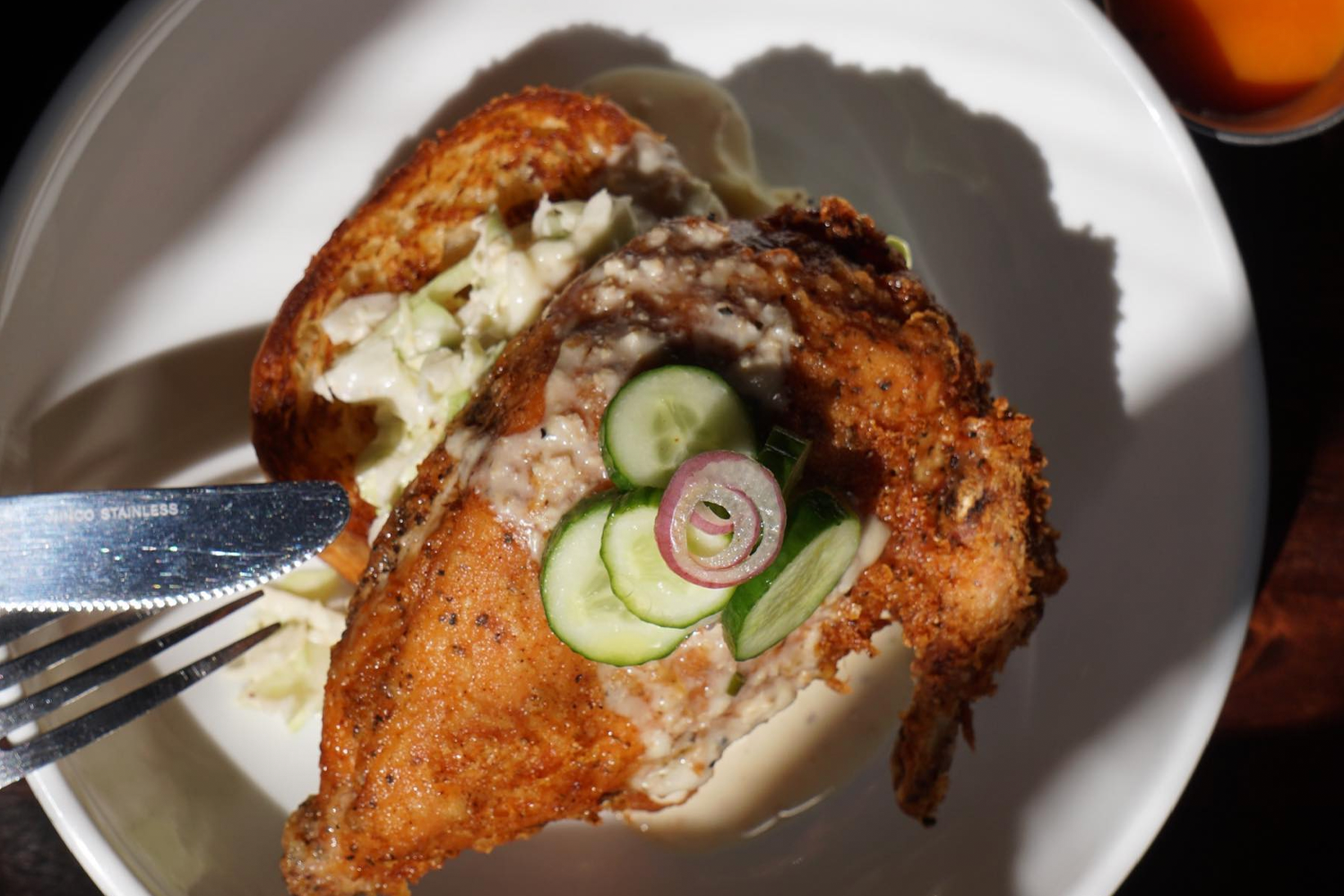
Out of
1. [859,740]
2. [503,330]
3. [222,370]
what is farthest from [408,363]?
[859,740]

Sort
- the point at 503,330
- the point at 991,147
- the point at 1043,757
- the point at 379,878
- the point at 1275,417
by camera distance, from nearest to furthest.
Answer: the point at 379,878
the point at 503,330
the point at 1043,757
the point at 991,147
the point at 1275,417

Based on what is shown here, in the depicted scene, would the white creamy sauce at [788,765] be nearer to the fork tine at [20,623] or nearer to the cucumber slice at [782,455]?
the cucumber slice at [782,455]

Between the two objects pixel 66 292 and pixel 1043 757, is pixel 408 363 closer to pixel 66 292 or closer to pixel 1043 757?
pixel 66 292

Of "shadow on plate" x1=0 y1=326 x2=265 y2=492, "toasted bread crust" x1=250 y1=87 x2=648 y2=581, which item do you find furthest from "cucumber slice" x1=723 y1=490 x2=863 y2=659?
"shadow on plate" x1=0 y1=326 x2=265 y2=492

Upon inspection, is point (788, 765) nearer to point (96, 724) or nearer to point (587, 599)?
point (587, 599)

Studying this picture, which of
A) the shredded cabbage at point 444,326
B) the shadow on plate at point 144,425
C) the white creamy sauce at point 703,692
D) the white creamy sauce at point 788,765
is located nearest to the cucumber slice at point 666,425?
the white creamy sauce at point 703,692

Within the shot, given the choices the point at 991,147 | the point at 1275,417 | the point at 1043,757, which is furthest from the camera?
the point at 1275,417

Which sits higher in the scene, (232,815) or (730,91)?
(730,91)

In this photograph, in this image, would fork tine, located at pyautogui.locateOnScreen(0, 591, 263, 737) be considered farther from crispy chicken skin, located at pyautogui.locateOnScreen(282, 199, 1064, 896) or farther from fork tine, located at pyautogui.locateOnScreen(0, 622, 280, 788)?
crispy chicken skin, located at pyautogui.locateOnScreen(282, 199, 1064, 896)
